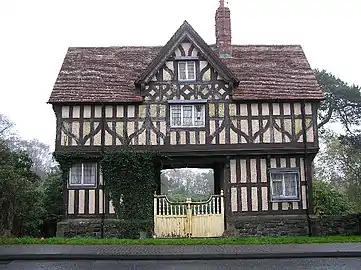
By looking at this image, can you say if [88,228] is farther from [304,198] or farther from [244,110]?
[304,198]

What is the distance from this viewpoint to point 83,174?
20.2 metres

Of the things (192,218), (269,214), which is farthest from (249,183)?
(192,218)

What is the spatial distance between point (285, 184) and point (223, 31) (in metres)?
7.80

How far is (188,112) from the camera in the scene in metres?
20.6

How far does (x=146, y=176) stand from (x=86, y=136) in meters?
2.96

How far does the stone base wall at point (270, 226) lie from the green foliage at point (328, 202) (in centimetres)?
463

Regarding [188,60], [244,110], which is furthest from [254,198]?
[188,60]

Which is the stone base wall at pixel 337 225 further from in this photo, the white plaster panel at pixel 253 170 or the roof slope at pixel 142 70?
the roof slope at pixel 142 70

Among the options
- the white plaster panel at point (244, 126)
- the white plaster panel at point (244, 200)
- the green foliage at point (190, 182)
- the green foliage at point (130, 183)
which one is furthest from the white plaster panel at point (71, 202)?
the green foliage at point (190, 182)

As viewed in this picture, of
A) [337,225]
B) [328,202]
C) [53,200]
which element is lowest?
[337,225]

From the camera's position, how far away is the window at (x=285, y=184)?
66.5 feet

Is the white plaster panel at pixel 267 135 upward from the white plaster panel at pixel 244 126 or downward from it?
downward

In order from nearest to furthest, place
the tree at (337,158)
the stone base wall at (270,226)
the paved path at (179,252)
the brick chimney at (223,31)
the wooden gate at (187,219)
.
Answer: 1. the paved path at (179,252)
2. the wooden gate at (187,219)
3. the stone base wall at (270,226)
4. the brick chimney at (223,31)
5. the tree at (337,158)

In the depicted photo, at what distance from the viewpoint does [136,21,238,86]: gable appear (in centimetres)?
2047
